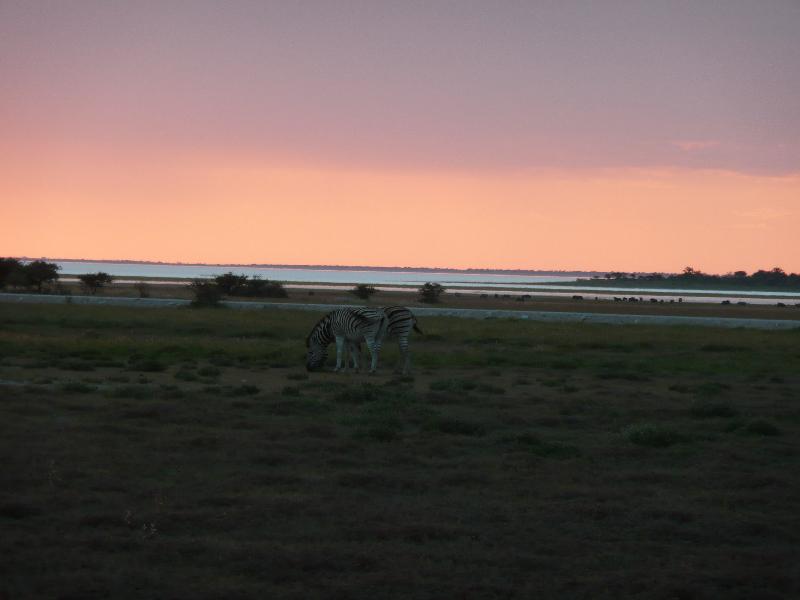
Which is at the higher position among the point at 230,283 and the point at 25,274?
the point at 25,274

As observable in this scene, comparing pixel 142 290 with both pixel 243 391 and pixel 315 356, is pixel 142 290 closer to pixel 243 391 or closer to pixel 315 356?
pixel 315 356

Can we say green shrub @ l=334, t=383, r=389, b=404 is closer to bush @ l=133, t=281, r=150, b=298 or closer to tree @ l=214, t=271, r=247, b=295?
bush @ l=133, t=281, r=150, b=298

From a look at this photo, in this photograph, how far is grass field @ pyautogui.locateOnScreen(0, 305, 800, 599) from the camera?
28.8 feet

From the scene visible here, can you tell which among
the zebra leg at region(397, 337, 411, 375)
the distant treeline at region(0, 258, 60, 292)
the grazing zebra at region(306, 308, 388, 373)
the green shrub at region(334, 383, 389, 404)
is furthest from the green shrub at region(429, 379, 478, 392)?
the distant treeline at region(0, 258, 60, 292)

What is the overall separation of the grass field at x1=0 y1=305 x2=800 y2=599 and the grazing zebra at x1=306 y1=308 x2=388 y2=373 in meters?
1.76

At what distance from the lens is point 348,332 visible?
2752 centimetres

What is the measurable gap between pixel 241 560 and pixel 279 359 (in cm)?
2143

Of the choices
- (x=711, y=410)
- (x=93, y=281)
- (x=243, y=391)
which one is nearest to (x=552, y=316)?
(x=243, y=391)

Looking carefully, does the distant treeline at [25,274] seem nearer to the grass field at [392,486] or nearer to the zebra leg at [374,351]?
the grass field at [392,486]

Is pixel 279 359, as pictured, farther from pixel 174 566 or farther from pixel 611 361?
pixel 174 566

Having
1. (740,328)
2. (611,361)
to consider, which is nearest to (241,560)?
(611,361)

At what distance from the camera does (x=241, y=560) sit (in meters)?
9.09

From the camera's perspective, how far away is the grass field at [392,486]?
879cm

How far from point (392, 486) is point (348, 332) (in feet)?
50.0
